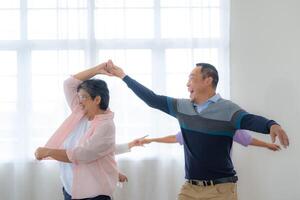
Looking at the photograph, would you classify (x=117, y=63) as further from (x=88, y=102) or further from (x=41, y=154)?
(x=41, y=154)

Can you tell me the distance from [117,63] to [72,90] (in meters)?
0.88

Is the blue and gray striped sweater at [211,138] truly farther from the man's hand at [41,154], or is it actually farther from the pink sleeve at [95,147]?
the man's hand at [41,154]

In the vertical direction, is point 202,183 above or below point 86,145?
below

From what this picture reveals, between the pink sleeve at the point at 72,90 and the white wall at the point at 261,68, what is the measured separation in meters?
1.45

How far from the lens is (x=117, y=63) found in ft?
10.9

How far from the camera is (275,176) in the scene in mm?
3363

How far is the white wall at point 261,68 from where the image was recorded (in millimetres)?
3338

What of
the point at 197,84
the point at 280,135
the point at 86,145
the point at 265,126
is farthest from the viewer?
the point at 197,84

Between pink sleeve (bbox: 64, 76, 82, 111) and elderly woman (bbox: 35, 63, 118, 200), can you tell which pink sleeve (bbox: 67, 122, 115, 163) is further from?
pink sleeve (bbox: 64, 76, 82, 111)

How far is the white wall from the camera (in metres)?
3.34

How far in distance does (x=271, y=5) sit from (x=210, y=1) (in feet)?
1.75

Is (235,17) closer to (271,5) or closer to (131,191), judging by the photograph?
(271,5)

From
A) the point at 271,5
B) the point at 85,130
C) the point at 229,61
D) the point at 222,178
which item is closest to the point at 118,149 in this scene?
the point at 85,130

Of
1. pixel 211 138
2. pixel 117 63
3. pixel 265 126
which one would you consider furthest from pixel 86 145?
pixel 117 63
